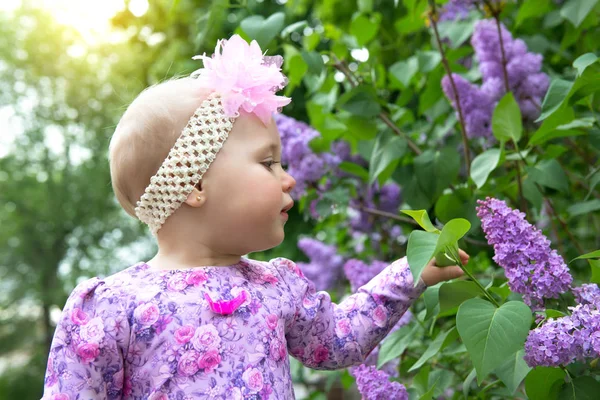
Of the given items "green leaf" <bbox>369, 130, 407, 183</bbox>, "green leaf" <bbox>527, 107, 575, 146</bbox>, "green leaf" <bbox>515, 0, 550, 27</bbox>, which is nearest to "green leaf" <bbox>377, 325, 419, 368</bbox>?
"green leaf" <bbox>369, 130, 407, 183</bbox>

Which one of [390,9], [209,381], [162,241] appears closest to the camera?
[209,381]

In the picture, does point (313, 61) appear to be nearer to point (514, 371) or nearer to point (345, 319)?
point (345, 319)

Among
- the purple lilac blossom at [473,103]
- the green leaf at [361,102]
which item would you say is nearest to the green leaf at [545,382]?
the purple lilac blossom at [473,103]

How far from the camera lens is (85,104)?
A: 37.9 ft

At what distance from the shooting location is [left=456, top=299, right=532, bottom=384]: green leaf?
92 centimetres

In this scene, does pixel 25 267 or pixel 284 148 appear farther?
pixel 25 267

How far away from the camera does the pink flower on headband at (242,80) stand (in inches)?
47.6

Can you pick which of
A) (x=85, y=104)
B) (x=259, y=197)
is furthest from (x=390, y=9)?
(x=85, y=104)

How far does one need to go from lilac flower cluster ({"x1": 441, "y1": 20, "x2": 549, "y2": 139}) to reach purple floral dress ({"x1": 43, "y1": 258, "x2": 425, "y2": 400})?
2.31 ft

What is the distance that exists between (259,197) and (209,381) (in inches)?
11.7

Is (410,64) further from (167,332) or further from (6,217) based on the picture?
(6,217)

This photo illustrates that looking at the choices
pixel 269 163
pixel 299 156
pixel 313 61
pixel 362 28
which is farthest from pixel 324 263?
pixel 269 163

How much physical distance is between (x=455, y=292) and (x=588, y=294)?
19 cm

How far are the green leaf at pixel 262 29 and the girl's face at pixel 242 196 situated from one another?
0.44m
